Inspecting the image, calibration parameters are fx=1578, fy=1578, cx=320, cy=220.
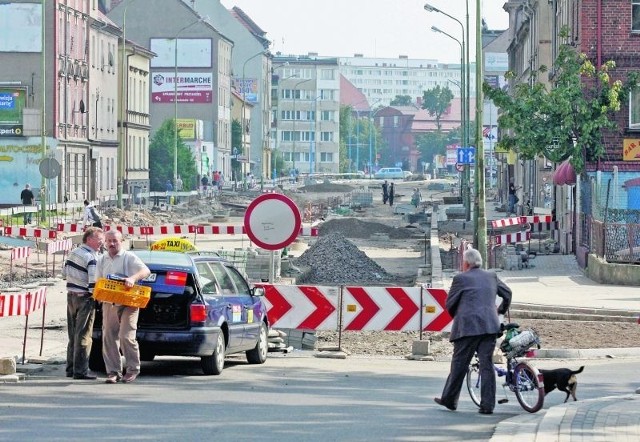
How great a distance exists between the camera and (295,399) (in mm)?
14977

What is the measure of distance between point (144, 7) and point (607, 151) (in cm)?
8790

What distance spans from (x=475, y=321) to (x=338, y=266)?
1045 inches

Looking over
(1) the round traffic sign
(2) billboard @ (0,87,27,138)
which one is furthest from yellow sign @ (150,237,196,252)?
(2) billboard @ (0,87,27,138)

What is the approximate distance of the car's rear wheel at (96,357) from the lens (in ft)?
55.7

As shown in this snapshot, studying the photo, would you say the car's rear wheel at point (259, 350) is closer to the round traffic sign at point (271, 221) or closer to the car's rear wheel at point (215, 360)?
the car's rear wheel at point (215, 360)

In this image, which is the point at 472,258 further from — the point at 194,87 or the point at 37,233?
the point at 194,87

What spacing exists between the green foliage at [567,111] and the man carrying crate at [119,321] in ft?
83.7

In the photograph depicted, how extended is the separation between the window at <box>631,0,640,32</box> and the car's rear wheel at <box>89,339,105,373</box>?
90.8ft

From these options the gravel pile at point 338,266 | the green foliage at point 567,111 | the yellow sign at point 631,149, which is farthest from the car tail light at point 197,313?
the yellow sign at point 631,149

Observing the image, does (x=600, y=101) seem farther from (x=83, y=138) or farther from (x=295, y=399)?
(x=83, y=138)

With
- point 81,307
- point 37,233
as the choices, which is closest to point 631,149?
point 37,233

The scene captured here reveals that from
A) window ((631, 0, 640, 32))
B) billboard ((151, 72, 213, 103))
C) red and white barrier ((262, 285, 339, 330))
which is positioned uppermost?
billboard ((151, 72, 213, 103))

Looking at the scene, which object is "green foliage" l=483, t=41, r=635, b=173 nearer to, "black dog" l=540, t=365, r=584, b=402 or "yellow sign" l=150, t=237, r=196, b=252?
"yellow sign" l=150, t=237, r=196, b=252

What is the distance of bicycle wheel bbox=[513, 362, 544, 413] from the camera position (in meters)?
14.0
